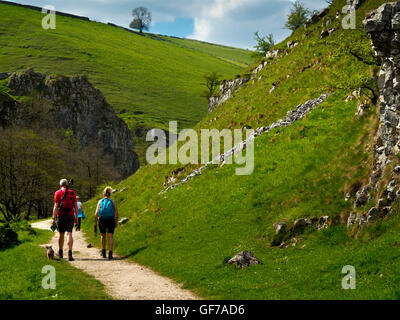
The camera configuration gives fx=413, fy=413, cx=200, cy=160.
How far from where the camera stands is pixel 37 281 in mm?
13805

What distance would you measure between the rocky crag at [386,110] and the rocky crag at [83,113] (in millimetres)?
111017

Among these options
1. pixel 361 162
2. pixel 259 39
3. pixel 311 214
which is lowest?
pixel 311 214

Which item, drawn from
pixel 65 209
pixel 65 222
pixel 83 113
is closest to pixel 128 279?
pixel 65 222

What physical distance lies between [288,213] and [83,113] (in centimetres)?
12235

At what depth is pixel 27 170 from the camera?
182 feet

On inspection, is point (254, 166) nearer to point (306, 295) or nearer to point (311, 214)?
point (311, 214)

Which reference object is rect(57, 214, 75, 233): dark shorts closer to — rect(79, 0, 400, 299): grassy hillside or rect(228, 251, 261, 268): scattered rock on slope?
rect(79, 0, 400, 299): grassy hillside

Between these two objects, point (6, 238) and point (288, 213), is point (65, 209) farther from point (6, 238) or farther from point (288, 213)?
point (288, 213)

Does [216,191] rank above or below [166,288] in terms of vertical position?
above

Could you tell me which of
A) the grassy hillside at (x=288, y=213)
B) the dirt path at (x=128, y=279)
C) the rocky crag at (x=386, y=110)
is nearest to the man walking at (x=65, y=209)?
the dirt path at (x=128, y=279)

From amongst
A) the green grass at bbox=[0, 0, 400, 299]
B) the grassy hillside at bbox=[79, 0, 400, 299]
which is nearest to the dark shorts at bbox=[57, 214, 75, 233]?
the grassy hillside at bbox=[79, 0, 400, 299]

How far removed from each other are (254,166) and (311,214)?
8451mm
